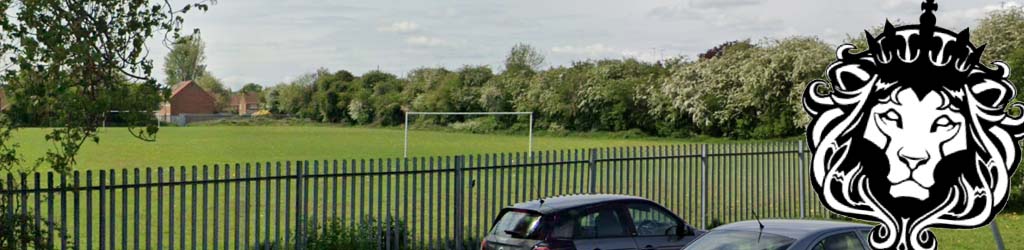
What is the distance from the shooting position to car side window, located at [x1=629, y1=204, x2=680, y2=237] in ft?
36.3

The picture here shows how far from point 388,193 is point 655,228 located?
134 inches

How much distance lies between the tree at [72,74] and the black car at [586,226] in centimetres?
382

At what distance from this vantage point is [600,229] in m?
10.7

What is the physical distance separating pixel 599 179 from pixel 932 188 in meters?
11.7

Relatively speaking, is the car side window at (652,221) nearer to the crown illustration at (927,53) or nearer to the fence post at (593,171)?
the fence post at (593,171)

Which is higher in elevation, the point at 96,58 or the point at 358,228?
the point at 96,58

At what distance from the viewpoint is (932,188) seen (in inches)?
150

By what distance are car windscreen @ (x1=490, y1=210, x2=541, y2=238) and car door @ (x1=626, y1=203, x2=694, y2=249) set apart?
1.17 m

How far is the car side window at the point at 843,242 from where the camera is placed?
8672 mm

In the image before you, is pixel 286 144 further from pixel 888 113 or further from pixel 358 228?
pixel 888 113

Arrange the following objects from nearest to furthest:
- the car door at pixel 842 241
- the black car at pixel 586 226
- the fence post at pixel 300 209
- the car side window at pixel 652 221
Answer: the car door at pixel 842 241
the black car at pixel 586 226
the car side window at pixel 652 221
the fence post at pixel 300 209

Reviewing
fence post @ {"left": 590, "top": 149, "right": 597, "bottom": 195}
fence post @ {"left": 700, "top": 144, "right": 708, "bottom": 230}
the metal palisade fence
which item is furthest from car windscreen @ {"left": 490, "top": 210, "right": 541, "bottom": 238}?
fence post @ {"left": 700, "top": 144, "right": 708, "bottom": 230}

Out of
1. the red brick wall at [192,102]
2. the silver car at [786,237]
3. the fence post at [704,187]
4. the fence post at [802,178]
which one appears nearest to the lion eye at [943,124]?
the silver car at [786,237]

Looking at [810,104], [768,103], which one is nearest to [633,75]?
[768,103]
